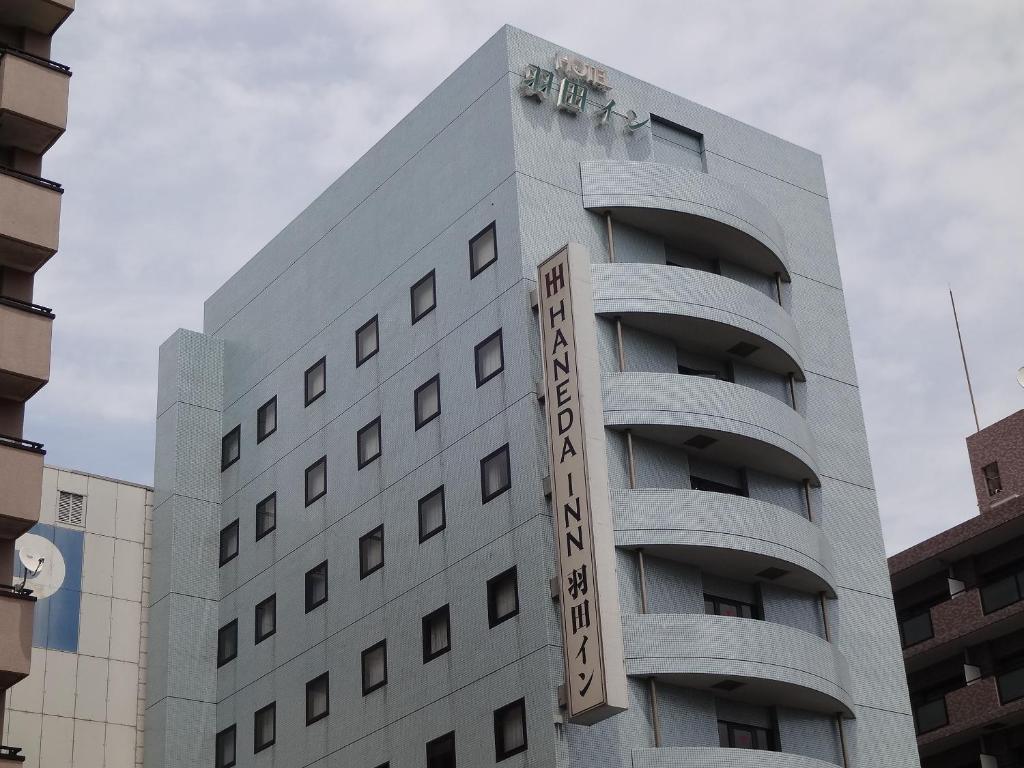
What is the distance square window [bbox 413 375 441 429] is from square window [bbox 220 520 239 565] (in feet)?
40.5

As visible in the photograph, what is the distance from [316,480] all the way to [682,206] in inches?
670

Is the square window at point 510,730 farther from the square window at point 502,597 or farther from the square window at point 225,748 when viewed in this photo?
the square window at point 225,748

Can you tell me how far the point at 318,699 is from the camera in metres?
57.9

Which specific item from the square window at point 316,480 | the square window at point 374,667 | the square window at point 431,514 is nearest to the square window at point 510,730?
the square window at point 374,667

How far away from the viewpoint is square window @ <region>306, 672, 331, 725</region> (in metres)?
57.3

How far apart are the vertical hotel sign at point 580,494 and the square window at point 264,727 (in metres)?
16.8

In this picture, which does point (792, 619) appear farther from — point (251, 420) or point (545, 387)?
Answer: point (251, 420)

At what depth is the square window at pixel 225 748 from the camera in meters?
61.6

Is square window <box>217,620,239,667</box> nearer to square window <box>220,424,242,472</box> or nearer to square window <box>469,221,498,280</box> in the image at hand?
square window <box>220,424,242,472</box>

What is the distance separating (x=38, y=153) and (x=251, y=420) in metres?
21.2

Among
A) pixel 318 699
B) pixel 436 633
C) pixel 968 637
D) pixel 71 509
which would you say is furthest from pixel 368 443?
pixel 968 637

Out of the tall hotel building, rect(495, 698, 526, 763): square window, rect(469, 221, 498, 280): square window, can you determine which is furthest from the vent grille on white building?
rect(495, 698, 526, 763): square window

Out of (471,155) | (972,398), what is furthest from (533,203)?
(972,398)

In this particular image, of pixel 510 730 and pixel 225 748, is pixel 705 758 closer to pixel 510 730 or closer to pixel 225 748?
pixel 510 730
